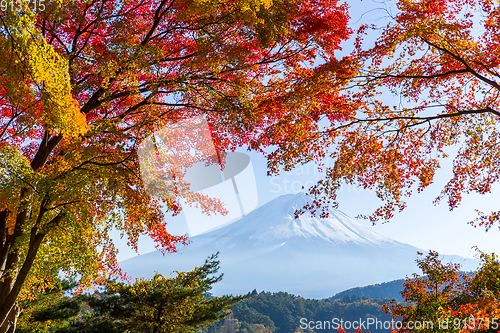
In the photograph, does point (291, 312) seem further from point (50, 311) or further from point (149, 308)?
point (50, 311)

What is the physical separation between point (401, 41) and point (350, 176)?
8.80 feet

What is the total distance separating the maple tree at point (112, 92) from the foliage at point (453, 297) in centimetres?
395

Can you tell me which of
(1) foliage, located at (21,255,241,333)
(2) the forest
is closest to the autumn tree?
(1) foliage, located at (21,255,241,333)

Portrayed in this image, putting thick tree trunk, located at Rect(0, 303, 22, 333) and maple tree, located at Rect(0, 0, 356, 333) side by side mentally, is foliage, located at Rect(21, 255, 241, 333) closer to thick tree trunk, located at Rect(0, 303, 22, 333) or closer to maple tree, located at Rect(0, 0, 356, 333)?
maple tree, located at Rect(0, 0, 356, 333)

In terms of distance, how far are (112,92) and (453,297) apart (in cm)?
1101

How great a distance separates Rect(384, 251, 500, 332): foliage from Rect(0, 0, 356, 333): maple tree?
3.95 meters

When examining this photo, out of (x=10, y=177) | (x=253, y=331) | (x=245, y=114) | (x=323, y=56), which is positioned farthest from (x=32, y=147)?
(x=253, y=331)

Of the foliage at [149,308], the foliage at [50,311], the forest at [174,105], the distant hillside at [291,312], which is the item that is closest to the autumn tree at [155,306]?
the foliage at [149,308]

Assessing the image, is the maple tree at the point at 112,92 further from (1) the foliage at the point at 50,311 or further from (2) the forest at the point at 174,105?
(1) the foliage at the point at 50,311

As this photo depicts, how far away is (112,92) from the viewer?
535 cm

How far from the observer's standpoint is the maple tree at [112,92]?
3695 millimetres

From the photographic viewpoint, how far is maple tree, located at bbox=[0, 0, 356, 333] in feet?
12.1

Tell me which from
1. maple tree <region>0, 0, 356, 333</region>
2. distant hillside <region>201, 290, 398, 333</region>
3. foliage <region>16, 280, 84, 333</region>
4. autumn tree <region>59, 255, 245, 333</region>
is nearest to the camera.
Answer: maple tree <region>0, 0, 356, 333</region>

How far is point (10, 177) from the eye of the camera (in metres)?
3.76
